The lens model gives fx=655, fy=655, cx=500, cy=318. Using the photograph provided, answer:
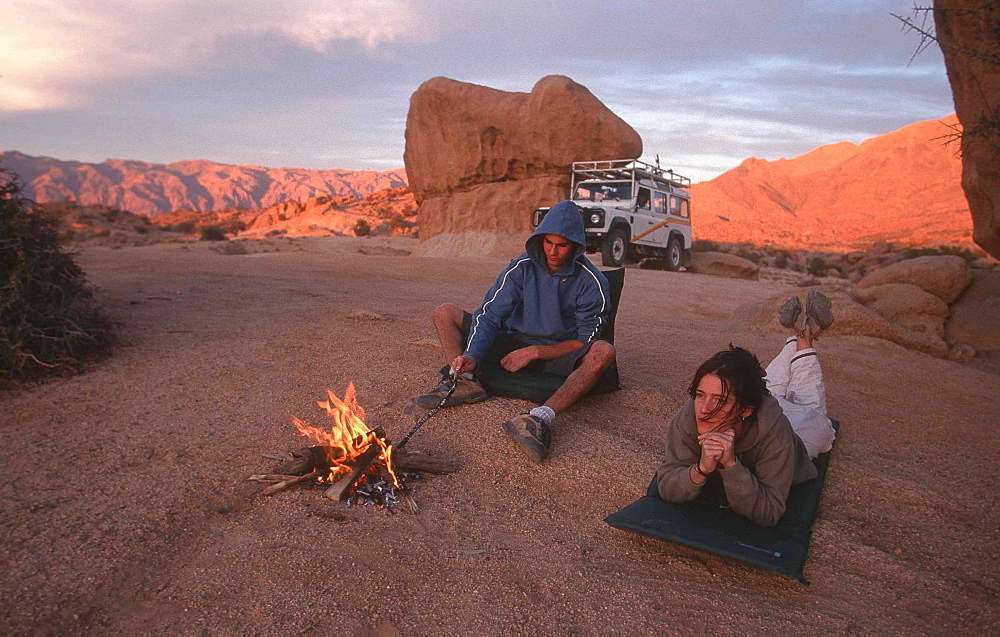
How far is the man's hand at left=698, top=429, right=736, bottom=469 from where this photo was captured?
233 centimetres

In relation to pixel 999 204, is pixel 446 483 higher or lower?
lower

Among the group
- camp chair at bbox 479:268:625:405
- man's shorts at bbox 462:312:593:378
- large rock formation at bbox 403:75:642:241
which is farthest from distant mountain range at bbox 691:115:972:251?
man's shorts at bbox 462:312:593:378

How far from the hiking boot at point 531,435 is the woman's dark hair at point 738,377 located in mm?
945

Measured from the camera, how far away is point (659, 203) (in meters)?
15.7

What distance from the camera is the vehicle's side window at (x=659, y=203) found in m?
15.5

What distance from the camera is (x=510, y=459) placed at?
325 centimetres

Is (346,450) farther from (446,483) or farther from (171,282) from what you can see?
(171,282)

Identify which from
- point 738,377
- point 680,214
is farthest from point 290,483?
point 680,214

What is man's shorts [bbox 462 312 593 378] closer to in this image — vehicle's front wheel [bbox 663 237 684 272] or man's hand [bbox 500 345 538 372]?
man's hand [bbox 500 345 538 372]

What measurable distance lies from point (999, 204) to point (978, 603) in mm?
6052

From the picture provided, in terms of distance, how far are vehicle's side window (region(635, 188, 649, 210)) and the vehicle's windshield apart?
25 cm

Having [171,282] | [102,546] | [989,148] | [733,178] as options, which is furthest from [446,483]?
[733,178]

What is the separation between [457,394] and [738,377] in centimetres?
179

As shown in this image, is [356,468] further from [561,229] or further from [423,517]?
[561,229]
